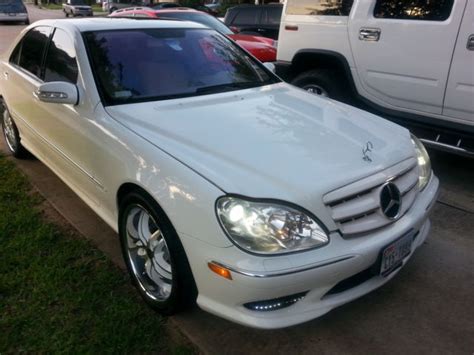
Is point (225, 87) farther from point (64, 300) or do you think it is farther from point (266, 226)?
point (64, 300)

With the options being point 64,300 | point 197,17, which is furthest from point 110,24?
point 197,17

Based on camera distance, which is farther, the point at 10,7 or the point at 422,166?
the point at 10,7

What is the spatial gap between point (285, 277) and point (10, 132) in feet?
13.8

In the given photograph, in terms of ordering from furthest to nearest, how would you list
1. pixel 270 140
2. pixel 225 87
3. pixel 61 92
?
pixel 225 87 → pixel 61 92 → pixel 270 140

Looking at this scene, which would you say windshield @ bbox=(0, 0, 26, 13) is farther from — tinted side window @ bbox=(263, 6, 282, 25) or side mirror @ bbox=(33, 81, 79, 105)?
side mirror @ bbox=(33, 81, 79, 105)

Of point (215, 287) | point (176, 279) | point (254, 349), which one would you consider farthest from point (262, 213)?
point (254, 349)

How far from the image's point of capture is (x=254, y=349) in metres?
2.48

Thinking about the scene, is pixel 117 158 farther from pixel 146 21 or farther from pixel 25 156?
pixel 25 156

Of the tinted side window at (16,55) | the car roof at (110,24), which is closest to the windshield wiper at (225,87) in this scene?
the car roof at (110,24)

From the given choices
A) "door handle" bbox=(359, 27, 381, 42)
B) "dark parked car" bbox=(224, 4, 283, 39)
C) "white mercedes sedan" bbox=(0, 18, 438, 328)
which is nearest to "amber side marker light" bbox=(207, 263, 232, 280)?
"white mercedes sedan" bbox=(0, 18, 438, 328)

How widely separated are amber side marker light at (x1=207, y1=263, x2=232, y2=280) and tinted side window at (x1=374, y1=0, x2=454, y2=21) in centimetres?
336

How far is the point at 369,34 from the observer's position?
4816mm

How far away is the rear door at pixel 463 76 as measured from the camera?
405cm

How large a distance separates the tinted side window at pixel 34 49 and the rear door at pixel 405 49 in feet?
9.96
